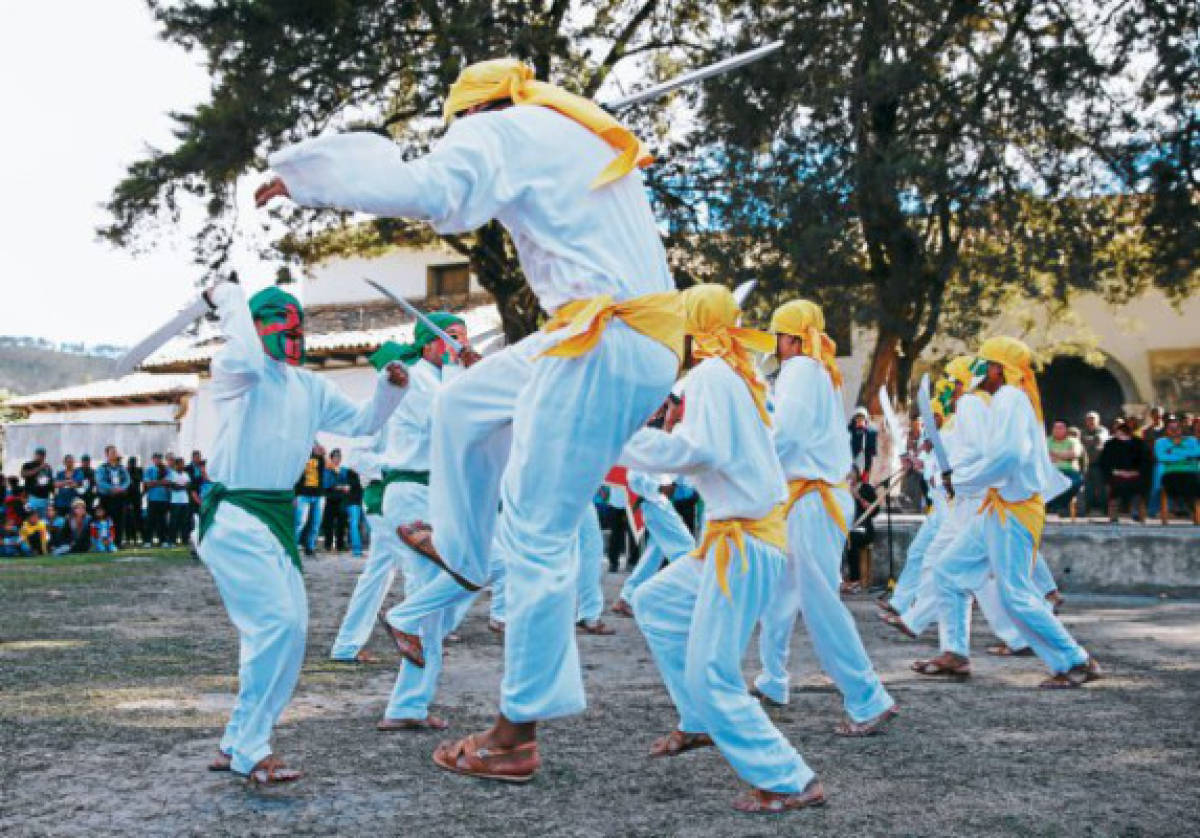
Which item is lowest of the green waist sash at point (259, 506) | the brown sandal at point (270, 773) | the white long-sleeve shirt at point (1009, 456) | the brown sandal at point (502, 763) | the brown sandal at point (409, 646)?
the brown sandal at point (270, 773)

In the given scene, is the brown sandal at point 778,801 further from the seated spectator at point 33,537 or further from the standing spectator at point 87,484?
the standing spectator at point 87,484

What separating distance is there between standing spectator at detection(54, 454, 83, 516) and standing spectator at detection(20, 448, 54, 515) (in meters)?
0.16

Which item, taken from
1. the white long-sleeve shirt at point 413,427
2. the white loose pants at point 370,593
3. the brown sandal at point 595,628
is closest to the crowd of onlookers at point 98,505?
the brown sandal at point 595,628

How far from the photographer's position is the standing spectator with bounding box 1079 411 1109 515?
67.9 feet

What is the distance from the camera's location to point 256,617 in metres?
4.38

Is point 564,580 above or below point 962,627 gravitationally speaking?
above

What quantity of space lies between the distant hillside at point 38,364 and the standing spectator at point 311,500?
196 feet

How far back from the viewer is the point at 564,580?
12.6ft

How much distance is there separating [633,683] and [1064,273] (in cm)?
1332

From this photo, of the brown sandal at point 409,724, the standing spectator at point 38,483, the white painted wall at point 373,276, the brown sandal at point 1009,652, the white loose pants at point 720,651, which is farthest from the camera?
the white painted wall at point 373,276

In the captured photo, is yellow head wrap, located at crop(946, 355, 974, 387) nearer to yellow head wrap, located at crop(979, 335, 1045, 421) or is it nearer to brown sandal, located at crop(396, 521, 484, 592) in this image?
yellow head wrap, located at crop(979, 335, 1045, 421)

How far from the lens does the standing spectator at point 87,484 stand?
19.6m

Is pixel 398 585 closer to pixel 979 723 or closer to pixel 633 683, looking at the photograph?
pixel 633 683

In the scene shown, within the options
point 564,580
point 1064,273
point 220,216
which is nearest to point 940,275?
point 1064,273
